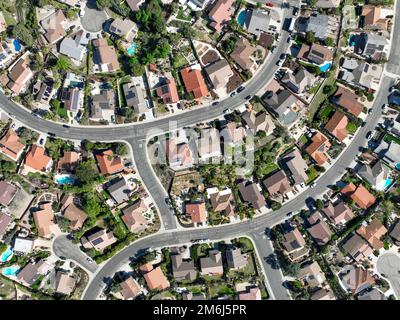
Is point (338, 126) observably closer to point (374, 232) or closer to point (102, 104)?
point (374, 232)

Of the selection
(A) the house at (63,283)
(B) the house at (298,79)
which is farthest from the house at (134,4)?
(A) the house at (63,283)

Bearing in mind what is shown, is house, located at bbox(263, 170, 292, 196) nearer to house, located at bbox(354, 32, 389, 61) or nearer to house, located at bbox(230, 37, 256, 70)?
house, located at bbox(230, 37, 256, 70)

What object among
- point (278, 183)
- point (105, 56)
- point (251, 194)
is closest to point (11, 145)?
point (105, 56)

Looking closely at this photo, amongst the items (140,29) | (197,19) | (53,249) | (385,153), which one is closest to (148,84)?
(140,29)

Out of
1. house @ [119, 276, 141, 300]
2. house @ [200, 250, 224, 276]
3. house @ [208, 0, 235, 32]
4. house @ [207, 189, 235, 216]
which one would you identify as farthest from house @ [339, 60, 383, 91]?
house @ [119, 276, 141, 300]

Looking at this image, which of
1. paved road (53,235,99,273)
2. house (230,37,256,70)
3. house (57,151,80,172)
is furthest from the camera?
paved road (53,235,99,273)

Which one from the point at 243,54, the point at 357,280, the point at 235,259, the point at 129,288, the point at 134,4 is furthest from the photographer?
the point at 134,4
